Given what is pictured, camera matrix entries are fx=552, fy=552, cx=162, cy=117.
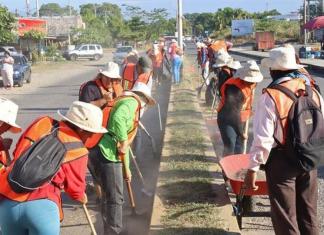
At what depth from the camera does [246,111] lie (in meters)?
6.94

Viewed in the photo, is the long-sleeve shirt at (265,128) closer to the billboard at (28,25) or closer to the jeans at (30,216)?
the jeans at (30,216)

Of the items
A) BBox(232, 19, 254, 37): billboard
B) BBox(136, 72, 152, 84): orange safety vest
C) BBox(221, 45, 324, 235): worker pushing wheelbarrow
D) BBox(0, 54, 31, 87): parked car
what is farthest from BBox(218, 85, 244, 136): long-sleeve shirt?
BBox(232, 19, 254, 37): billboard

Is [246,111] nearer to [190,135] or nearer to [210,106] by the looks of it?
[190,135]

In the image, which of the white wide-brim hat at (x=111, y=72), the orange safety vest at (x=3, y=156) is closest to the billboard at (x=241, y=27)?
the white wide-brim hat at (x=111, y=72)

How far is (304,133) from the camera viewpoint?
13.3 ft

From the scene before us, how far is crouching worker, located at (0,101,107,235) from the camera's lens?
3443 millimetres

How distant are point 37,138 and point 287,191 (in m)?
1.92

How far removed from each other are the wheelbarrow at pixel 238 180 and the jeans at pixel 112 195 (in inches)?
40.9

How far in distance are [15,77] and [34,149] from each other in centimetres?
2184

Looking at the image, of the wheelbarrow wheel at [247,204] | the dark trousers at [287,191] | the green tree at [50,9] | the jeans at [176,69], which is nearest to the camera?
the dark trousers at [287,191]

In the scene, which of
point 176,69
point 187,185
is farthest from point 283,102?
point 176,69

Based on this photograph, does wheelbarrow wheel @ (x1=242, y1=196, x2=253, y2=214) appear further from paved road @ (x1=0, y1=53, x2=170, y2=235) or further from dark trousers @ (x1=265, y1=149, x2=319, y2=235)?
dark trousers @ (x1=265, y1=149, x2=319, y2=235)

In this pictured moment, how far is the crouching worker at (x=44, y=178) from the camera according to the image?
3443 millimetres

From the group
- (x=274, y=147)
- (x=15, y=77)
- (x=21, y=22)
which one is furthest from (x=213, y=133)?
(x=21, y=22)
